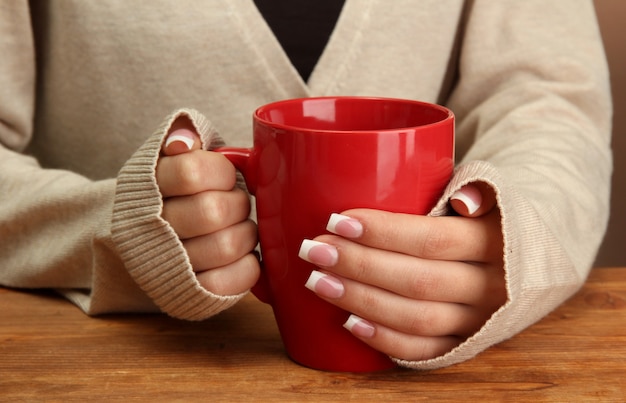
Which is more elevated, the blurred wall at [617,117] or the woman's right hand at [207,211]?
the woman's right hand at [207,211]

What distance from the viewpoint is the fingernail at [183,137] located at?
49 cm

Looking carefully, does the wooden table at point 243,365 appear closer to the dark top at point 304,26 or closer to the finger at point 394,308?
the finger at point 394,308

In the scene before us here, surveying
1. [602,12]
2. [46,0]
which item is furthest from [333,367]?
[602,12]

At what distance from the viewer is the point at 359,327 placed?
18.3 inches

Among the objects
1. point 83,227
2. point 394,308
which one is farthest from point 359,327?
point 83,227

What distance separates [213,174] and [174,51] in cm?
30

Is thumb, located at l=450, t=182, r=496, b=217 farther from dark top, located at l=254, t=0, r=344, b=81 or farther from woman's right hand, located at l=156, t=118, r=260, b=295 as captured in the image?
dark top, located at l=254, t=0, r=344, b=81

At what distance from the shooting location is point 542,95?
2.56 feet

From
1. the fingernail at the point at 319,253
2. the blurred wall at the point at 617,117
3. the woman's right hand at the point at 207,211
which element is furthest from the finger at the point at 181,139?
the blurred wall at the point at 617,117

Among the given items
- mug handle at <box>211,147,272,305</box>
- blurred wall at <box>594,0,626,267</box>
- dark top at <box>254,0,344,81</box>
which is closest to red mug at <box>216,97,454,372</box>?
mug handle at <box>211,147,272,305</box>

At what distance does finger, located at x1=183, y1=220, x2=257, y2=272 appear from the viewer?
1.60ft

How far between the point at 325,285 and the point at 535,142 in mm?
338

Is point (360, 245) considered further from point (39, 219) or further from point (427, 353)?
point (39, 219)

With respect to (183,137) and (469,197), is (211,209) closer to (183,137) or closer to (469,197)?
(183,137)
